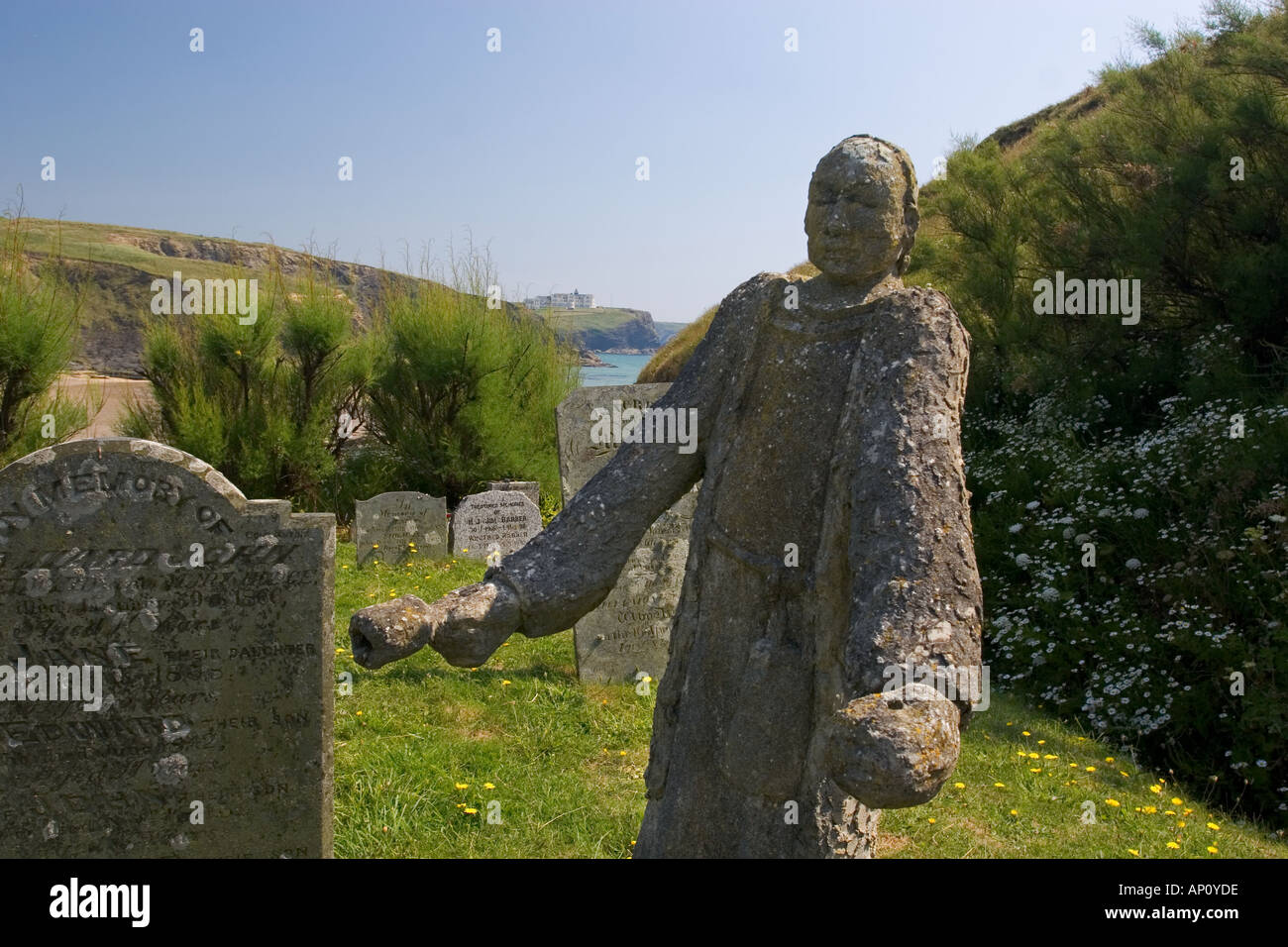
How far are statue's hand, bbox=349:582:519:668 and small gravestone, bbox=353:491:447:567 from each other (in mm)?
10390

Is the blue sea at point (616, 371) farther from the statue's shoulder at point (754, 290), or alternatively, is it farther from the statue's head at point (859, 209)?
the statue's head at point (859, 209)

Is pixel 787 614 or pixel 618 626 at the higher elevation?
pixel 787 614

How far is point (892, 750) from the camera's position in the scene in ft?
4.25

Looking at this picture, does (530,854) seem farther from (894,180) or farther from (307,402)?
(307,402)

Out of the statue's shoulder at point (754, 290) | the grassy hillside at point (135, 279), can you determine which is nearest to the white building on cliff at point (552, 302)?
Answer: the grassy hillside at point (135, 279)

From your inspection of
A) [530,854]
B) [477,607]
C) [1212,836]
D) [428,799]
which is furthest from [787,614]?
[1212,836]

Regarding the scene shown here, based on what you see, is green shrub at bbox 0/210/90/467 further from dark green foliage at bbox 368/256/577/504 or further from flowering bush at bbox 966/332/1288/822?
flowering bush at bbox 966/332/1288/822

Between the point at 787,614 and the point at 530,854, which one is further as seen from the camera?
the point at 530,854

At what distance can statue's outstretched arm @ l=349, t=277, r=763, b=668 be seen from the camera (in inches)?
74.2

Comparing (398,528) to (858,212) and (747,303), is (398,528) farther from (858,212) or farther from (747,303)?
(858,212)

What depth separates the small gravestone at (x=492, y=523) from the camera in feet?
37.5

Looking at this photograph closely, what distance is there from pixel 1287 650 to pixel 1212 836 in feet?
5.33

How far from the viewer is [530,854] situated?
179 inches

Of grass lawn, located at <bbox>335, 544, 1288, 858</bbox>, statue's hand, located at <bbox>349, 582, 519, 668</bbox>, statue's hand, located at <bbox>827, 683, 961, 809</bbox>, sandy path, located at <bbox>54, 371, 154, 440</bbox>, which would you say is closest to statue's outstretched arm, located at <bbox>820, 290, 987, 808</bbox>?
statue's hand, located at <bbox>827, 683, 961, 809</bbox>
